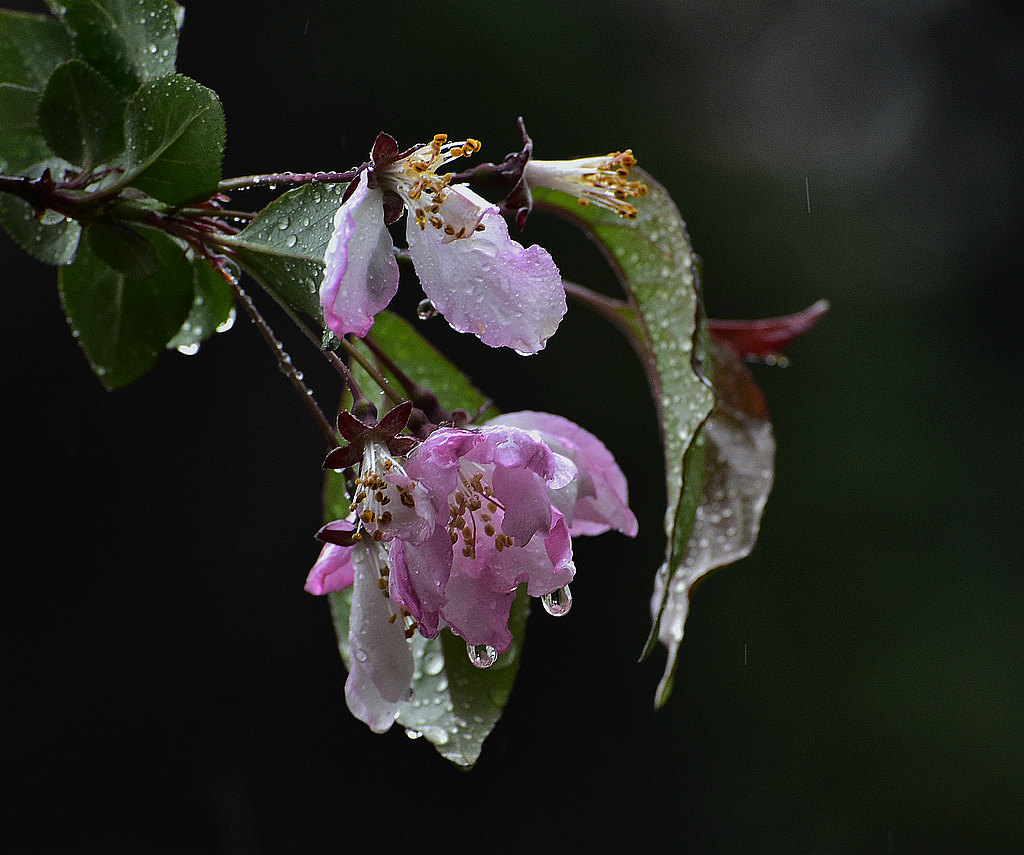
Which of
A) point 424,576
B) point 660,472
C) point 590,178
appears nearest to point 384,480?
point 424,576

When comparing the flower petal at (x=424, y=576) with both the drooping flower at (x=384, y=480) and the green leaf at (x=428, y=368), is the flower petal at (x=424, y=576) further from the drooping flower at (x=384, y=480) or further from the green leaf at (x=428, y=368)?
the green leaf at (x=428, y=368)

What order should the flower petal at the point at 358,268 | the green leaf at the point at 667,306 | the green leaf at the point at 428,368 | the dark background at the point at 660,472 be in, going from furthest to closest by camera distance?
the dark background at the point at 660,472 < the green leaf at the point at 428,368 < the green leaf at the point at 667,306 < the flower petal at the point at 358,268

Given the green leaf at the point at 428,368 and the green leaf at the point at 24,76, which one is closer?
the green leaf at the point at 24,76

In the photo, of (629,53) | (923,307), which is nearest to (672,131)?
(629,53)

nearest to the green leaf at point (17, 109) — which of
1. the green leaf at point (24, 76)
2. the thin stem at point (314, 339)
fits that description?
the green leaf at point (24, 76)

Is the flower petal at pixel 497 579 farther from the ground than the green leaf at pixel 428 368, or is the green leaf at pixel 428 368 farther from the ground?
the flower petal at pixel 497 579

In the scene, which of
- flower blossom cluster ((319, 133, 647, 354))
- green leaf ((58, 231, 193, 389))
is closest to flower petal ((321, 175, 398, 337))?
flower blossom cluster ((319, 133, 647, 354))
